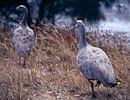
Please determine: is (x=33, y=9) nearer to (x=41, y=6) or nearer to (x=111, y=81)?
(x=41, y=6)

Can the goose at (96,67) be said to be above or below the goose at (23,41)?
below

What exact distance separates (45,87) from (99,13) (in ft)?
18.2

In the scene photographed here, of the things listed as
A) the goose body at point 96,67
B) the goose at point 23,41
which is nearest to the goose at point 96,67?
the goose body at point 96,67

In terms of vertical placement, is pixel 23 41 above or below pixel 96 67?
above

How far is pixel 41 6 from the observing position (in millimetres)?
9555

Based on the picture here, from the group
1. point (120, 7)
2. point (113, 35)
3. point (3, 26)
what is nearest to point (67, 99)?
point (113, 35)

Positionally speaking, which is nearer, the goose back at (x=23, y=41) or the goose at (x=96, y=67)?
the goose at (x=96, y=67)

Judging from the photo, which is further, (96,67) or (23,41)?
(23,41)

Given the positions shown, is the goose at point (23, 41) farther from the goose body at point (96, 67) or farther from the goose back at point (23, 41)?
the goose body at point (96, 67)

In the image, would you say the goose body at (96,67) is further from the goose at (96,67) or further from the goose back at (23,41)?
the goose back at (23,41)

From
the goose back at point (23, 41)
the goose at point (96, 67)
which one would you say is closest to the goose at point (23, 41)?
the goose back at point (23, 41)

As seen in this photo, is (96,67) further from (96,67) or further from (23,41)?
(23,41)

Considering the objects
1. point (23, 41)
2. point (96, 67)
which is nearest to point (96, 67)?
point (96, 67)

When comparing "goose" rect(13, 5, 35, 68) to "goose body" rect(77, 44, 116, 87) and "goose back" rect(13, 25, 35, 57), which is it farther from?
"goose body" rect(77, 44, 116, 87)
